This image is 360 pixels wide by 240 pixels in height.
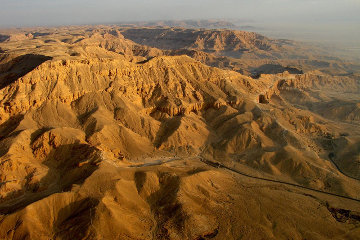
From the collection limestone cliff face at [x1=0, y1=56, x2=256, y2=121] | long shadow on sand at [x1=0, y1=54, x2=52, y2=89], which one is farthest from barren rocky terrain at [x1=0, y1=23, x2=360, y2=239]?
long shadow on sand at [x1=0, y1=54, x2=52, y2=89]

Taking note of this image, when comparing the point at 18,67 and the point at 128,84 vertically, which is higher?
the point at 18,67

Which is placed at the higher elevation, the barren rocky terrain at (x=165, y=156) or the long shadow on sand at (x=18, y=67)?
the long shadow on sand at (x=18, y=67)

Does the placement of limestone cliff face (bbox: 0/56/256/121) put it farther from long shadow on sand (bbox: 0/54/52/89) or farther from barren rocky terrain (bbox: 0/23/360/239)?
long shadow on sand (bbox: 0/54/52/89)

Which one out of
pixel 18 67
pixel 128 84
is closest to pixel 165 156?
pixel 128 84

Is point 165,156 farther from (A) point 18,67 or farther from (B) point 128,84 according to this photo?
(A) point 18,67

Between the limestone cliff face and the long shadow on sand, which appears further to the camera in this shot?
the long shadow on sand

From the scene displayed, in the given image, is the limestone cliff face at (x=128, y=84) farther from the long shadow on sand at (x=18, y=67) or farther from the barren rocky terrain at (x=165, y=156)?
the long shadow on sand at (x=18, y=67)

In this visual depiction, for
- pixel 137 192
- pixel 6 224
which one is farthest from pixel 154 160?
pixel 6 224

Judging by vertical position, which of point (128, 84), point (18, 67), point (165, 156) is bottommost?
point (165, 156)

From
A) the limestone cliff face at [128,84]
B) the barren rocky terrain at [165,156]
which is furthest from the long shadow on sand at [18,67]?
the limestone cliff face at [128,84]
